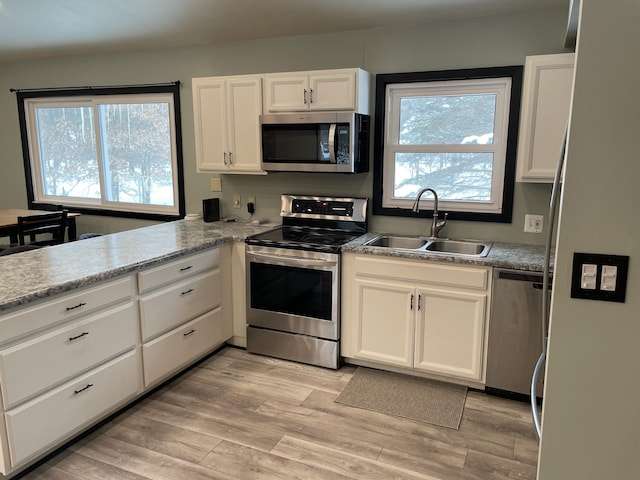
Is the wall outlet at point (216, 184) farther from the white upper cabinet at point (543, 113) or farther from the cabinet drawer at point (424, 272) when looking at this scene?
the white upper cabinet at point (543, 113)

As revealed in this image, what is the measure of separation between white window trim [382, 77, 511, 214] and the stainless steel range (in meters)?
0.33

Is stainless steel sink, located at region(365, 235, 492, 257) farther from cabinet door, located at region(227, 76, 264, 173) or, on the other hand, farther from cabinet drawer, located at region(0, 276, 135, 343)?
cabinet drawer, located at region(0, 276, 135, 343)

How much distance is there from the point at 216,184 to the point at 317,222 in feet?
3.34

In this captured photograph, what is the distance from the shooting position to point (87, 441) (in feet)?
7.89

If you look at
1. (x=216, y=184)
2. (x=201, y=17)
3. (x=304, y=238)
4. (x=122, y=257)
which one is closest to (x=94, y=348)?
(x=122, y=257)

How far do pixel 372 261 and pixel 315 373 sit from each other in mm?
854

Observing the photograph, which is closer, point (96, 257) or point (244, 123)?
point (96, 257)

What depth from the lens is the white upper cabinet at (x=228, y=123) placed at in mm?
3438

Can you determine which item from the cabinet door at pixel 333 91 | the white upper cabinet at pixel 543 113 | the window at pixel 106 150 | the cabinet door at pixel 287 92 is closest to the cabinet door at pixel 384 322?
the white upper cabinet at pixel 543 113

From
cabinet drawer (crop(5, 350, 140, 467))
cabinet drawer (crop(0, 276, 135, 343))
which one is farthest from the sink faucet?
cabinet drawer (crop(5, 350, 140, 467))

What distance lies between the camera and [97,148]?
463 centimetres

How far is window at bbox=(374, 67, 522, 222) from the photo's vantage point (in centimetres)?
310

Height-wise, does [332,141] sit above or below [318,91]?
below

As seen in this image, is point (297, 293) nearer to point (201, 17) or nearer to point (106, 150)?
point (201, 17)
